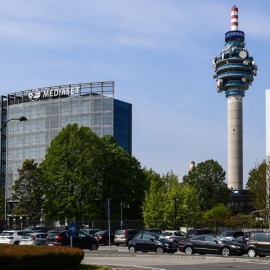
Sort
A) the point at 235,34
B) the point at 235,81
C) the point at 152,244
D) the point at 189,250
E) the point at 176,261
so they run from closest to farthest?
the point at 176,261 → the point at 189,250 → the point at 152,244 → the point at 235,81 → the point at 235,34

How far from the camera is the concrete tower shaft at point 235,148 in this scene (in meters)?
173

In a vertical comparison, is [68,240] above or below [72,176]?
below

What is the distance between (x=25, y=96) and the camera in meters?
137

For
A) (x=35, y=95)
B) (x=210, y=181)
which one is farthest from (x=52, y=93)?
(x=210, y=181)

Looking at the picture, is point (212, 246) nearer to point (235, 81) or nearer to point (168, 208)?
point (168, 208)

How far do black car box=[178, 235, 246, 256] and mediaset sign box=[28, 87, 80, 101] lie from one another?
296 ft

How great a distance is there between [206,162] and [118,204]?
38.9 m

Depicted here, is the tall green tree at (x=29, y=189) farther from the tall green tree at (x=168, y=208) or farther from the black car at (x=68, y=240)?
the black car at (x=68, y=240)

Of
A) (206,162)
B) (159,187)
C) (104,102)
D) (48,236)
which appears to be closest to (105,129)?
(104,102)

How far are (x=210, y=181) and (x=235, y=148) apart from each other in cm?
5866

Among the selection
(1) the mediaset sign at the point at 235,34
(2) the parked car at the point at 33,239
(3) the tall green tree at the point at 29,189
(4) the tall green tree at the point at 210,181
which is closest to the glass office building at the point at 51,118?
(4) the tall green tree at the point at 210,181

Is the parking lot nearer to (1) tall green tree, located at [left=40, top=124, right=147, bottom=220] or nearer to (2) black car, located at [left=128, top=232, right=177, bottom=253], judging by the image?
(2) black car, located at [left=128, top=232, right=177, bottom=253]

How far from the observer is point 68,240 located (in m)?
44.2

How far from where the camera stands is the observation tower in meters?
174
